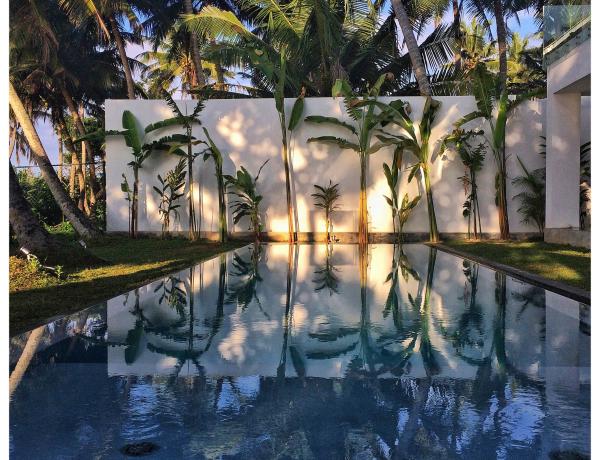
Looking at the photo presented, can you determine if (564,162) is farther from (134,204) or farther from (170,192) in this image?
A: (134,204)

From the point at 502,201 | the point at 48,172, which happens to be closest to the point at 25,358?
the point at 48,172

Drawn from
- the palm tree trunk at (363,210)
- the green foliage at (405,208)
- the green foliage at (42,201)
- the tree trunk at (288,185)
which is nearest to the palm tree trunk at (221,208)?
the tree trunk at (288,185)

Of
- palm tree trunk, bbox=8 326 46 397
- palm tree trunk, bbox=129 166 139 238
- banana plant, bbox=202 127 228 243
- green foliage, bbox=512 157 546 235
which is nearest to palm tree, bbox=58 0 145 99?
palm tree trunk, bbox=129 166 139 238

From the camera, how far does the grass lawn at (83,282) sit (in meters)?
5.59

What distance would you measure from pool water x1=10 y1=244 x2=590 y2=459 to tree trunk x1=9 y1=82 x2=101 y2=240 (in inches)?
269

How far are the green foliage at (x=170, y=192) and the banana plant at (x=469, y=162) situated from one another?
569cm

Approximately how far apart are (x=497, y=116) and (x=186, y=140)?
6.73 m

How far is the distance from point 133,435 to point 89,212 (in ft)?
66.2

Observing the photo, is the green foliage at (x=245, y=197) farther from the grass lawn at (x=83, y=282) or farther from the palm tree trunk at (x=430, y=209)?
the palm tree trunk at (x=430, y=209)

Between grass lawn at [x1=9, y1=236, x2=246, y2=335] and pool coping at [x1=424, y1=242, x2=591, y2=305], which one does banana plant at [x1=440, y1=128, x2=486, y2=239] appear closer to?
pool coping at [x1=424, y1=242, x2=591, y2=305]

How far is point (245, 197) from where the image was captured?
1420cm

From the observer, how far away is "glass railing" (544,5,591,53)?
35.3 feet

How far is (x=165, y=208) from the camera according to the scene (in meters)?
14.5

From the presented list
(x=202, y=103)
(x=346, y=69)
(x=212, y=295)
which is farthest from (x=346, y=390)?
(x=346, y=69)
